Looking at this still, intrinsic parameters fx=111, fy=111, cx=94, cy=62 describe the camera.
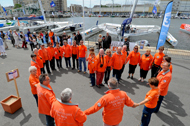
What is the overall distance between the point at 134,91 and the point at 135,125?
1.89m

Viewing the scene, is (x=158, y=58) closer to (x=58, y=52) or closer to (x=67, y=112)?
(x=67, y=112)

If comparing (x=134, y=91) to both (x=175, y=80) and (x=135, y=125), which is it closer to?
(x=135, y=125)

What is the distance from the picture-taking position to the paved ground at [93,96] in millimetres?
3488

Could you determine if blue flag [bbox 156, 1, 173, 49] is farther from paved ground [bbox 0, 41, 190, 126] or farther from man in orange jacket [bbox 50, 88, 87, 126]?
man in orange jacket [bbox 50, 88, 87, 126]

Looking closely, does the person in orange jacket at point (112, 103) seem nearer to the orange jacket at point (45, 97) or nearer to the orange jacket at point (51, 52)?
the orange jacket at point (45, 97)

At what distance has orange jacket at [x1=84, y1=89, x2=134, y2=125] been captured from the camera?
2.16 m

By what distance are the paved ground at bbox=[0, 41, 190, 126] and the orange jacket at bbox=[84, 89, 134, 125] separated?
129 centimetres

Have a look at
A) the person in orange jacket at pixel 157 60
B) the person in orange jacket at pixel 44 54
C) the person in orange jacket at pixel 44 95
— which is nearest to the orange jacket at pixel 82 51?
the person in orange jacket at pixel 44 54

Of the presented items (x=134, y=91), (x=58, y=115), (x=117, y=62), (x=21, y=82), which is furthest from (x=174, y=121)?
(x=21, y=82)

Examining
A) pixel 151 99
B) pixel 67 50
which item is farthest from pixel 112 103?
pixel 67 50

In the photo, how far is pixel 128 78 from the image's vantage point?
619 centimetres

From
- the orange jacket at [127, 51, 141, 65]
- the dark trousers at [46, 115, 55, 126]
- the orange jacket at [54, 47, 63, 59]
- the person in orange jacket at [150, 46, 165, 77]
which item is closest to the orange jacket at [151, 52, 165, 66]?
the person in orange jacket at [150, 46, 165, 77]

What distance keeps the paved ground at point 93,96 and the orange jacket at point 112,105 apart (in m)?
1.29

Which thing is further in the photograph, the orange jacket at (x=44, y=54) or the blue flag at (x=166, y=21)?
the blue flag at (x=166, y=21)
